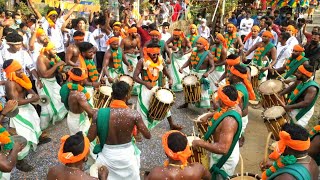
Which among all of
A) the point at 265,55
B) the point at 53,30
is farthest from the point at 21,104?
the point at 265,55

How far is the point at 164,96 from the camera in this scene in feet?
18.5

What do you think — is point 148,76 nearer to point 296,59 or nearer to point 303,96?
point 303,96

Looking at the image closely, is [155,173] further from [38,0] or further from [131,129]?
[38,0]

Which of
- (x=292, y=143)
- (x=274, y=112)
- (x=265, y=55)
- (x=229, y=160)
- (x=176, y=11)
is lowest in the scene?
(x=229, y=160)

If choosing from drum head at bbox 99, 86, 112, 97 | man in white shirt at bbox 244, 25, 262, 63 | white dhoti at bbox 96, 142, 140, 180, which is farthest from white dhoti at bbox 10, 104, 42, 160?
man in white shirt at bbox 244, 25, 262, 63

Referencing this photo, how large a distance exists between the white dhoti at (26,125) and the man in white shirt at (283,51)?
6.06 meters

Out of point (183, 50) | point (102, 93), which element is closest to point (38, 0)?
point (183, 50)

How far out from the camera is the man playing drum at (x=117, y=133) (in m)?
3.71

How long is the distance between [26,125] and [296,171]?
4.02 meters

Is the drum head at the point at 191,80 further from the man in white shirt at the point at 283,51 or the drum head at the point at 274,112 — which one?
the man in white shirt at the point at 283,51

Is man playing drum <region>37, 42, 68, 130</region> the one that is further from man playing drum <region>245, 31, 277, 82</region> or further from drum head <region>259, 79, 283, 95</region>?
man playing drum <region>245, 31, 277, 82</region>

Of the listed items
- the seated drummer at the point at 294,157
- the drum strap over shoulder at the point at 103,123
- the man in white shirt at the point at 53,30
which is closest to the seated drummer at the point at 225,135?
the seated drummer at the point at 294,157

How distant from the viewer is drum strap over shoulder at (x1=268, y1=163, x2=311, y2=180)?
2.78m

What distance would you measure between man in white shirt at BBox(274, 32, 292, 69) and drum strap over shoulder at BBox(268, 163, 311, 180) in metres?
6.06
